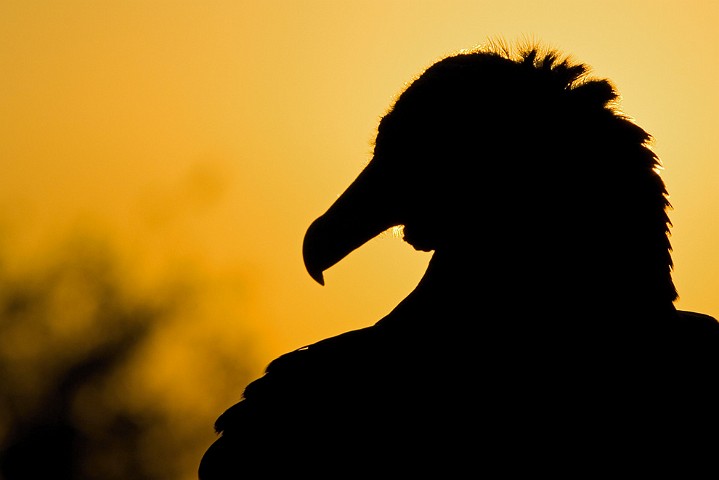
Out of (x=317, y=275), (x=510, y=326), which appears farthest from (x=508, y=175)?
(x=317, y=275)

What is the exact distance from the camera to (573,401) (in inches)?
194

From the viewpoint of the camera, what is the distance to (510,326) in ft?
16.8

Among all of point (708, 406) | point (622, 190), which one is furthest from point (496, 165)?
point (708, 406)

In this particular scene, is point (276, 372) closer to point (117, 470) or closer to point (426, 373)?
point (426, 373)

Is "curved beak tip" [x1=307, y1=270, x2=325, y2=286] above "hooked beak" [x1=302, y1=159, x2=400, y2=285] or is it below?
below

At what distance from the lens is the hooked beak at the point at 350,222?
Answer: 17.9 ft

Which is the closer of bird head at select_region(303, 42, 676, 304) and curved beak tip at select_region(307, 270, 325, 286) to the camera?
bird head at select_region(303, 42, 676, 304)

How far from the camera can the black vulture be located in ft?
16.2

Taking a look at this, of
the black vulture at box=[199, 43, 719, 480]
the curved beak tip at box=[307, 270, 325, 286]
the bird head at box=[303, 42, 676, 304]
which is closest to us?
the black vulture at box=[199, 43, 719, 480]

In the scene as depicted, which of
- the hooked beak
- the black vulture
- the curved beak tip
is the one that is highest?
the hooked beak

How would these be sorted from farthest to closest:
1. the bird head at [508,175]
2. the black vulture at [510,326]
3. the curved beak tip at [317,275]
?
the curved beak tip at [317,275], the bird head at [508,175], the black vulture at [510,326]

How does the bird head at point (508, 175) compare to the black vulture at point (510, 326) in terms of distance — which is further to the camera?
the bird head at point (508, 175)

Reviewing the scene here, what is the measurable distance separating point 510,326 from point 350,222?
0.79 meters

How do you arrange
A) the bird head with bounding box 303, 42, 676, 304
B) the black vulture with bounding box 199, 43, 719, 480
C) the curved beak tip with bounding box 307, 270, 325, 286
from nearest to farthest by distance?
the black vulture with bounding box 199, 43, 719, 480 → the bird head with bounding box 303, 42, 676, 304 → the curved beak tip with bounding box 307, 270, 325, 286
